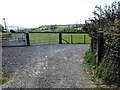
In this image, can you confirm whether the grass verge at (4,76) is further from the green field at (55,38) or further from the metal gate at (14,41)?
the green field at (55,38)

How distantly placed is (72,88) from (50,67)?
10.6 feet

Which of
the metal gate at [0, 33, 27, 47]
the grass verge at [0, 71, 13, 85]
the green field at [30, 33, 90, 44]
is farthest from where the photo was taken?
the green field at [30, 33, 90, 44]

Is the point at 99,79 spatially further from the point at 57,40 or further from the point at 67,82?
the point at 57,40

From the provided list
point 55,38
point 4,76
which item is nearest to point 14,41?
point 55,38

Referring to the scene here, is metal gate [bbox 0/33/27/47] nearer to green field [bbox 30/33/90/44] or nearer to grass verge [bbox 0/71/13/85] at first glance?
green field [bbox 30/33/90/44]

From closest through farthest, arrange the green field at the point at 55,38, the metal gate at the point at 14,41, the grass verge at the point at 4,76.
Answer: the grass verge at the point at 4,76
the metal gate at the point at 14,41
the green field at the point at 55,38

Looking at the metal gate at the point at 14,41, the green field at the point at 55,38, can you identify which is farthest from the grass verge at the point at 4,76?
the green field at the point at 55,38

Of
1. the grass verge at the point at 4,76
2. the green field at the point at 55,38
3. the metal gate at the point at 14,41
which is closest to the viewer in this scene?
the grass verge at the point at 4,76

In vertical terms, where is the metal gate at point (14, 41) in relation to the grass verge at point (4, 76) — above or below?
above

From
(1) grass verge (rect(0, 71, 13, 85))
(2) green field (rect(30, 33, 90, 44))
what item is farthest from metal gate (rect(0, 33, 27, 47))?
(1) grass verge (rect(0, 71, 13, 85))

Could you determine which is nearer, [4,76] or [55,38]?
[4,76]

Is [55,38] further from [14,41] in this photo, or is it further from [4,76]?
[4,76]

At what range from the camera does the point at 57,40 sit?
25.3 metres

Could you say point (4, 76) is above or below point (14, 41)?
below
